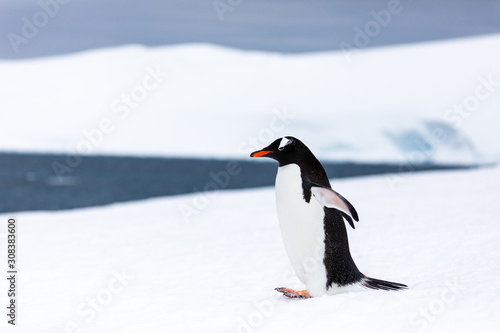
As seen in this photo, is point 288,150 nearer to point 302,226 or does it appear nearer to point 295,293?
point 302,226

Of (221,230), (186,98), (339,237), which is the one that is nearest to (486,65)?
(186,98)

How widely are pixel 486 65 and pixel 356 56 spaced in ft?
43.7

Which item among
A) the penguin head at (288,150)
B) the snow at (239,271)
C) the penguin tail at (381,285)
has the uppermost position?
the penguin head at (288,150)

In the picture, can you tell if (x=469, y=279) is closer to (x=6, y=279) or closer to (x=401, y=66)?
(x=6, y=279)

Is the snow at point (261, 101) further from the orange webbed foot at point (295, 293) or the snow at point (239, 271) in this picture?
the orange webbed foot at point (295, 293)

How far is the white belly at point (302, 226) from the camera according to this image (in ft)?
7.97

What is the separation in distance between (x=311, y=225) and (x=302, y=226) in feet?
0.13

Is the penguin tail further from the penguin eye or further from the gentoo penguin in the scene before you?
the penguin eye

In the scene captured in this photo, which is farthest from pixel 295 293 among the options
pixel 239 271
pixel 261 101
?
pixel 261 101

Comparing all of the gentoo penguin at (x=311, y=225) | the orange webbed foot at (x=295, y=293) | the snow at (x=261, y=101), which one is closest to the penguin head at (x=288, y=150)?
the gentoo penguin at (x=311, y=225)

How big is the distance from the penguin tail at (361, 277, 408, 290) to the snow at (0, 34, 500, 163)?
2899 cm

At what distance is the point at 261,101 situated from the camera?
40625 millimetres

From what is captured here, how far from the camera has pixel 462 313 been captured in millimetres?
2066

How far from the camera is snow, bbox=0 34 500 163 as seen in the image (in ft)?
110
